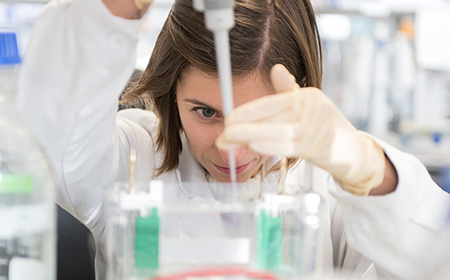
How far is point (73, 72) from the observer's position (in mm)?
898

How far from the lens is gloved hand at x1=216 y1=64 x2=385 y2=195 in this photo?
2.59 feet

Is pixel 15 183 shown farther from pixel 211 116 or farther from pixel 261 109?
pixel 211 116

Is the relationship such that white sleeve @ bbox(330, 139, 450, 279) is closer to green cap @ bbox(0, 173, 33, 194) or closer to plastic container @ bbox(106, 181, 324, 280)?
plastic container @ bbox(106, 181, 324, 280)

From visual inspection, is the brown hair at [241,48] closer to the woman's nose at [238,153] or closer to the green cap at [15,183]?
the woman's nose at [238,153]

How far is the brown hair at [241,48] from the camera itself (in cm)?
122

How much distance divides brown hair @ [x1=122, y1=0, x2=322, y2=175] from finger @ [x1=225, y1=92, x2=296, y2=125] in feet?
1.19

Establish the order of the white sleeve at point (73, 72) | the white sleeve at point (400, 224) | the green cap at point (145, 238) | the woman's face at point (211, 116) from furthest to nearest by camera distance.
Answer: the woman's face at point (211, 116) → the white sleeve at point (400, 224) → the white sleeve at point (73, 72) → the green cap at point (145, 238)

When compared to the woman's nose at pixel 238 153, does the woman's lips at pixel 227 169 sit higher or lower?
lower

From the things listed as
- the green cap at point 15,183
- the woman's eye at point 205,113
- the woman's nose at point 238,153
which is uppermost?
the woman's eye at point 205,113

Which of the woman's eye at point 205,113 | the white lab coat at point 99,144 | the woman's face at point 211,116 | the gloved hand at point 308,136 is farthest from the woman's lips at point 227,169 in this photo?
the gloved hand at point 308,136

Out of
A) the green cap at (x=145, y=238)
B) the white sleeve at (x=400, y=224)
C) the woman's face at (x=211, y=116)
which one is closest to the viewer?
the green cap at (x=145, y=238)

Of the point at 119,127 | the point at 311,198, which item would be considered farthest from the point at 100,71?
the point at 119,127

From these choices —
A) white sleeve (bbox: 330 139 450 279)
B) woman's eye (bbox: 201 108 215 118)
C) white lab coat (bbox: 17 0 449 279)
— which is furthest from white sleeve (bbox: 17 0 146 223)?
white sleeve (bbox: 330 139 450 279)

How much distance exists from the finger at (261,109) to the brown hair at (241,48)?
0.36m
